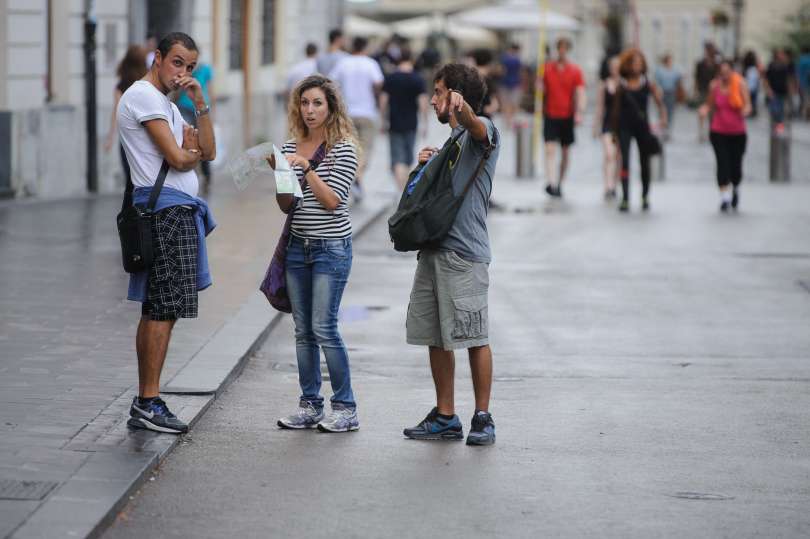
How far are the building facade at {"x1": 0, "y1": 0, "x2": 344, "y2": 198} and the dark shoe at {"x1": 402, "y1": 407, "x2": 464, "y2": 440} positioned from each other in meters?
8.21

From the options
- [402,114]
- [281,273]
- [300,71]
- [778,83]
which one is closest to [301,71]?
[300,71]

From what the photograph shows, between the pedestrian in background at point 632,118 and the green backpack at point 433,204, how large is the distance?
36.8 ft

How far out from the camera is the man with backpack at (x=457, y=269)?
6.79 meters

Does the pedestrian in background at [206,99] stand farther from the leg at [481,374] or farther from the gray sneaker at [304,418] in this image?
the leg at [481,374]

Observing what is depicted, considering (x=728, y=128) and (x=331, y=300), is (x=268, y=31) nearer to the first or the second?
(x=728, y=128)

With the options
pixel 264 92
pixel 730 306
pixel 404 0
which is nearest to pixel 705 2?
pixel 404 0

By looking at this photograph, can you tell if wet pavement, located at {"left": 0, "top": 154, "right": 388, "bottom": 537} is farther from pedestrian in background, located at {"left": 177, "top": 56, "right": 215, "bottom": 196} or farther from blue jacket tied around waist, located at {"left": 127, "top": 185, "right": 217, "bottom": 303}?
pedestrian in background, located at {"left": 177, "top": 56, "right": 215, "bottom": 196}

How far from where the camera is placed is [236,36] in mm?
27141

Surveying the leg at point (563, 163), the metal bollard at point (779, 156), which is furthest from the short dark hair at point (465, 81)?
the metal bollard at point (779, 156)

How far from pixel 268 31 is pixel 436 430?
23.6m

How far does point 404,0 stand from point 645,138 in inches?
2609

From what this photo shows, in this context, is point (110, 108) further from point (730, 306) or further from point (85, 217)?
point (730, 306)

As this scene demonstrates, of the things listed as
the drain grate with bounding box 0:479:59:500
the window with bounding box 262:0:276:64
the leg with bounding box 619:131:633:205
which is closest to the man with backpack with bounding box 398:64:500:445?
the drain grate with bounding box 0:479:59:500

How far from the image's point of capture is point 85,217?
1576 cm
